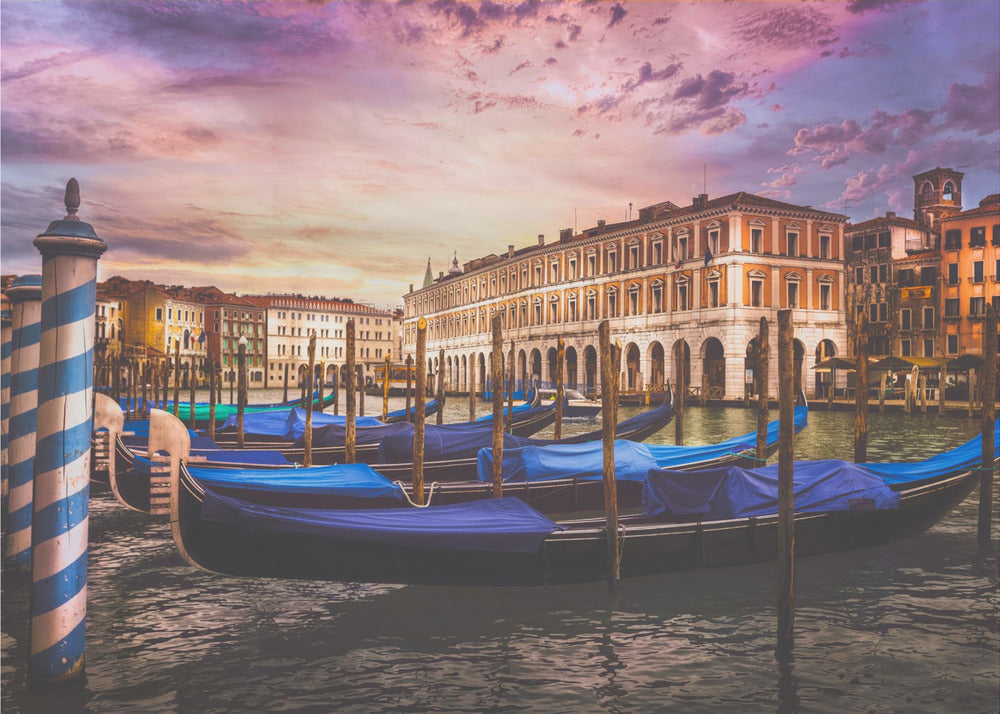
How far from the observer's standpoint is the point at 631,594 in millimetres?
7227

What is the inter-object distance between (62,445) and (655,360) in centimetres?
3721

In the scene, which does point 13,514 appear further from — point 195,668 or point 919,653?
point 919,653

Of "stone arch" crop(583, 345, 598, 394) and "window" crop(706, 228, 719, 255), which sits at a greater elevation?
"window" crop(706, 228, 719, 255)

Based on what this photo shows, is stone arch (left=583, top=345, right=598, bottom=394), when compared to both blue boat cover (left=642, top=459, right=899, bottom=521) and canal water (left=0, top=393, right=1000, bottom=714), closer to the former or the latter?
blue boat cover (left=642, top=459, right=899, bottom=521)

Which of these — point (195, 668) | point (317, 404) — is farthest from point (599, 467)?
point (317, 404)

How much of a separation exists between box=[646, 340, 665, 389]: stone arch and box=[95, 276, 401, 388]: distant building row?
32024mm

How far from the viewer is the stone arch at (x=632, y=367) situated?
1594 inches

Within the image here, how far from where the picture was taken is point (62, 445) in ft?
12.0

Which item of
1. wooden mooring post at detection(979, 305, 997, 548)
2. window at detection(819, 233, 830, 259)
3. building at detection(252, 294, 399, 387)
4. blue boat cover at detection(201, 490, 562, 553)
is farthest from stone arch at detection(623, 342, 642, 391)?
building at detection(252, 294, 399, 387)

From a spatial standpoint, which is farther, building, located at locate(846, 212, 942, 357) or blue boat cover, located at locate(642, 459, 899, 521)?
building, located at locate(846, 212, 942, 357)

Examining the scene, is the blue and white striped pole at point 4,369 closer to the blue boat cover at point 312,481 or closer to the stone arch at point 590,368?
the blue boat cover at point 312,481

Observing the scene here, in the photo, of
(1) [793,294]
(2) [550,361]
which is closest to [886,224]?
(1) [793,294]

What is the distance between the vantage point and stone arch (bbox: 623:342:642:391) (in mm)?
40500

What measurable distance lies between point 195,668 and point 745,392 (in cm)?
3056
